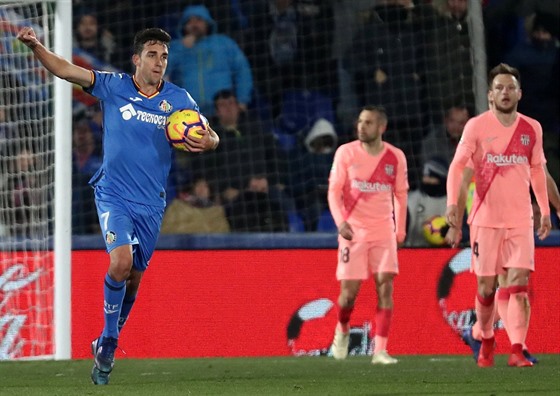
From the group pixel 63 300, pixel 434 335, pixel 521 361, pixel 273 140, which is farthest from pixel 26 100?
pixel 521 361

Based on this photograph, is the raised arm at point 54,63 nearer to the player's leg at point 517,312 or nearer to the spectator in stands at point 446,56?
the player's leg at point 517,312

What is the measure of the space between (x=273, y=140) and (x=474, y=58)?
2.00 meters

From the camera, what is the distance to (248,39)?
13281 mm

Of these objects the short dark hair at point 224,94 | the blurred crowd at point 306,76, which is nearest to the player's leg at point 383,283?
the blurred crowd at point 306,76

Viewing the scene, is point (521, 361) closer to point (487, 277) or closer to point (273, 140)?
point (487, 277)

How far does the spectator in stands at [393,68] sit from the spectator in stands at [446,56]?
0.29 feet

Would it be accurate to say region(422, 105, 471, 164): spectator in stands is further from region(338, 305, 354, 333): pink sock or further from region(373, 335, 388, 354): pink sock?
region(373, 335, 388, 354): pink sock

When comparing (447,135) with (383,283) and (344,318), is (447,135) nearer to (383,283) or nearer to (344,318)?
(383,283)

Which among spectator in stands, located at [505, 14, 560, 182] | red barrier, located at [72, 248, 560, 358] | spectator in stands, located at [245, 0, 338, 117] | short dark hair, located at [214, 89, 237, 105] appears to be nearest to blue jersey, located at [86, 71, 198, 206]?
red barrier, located at [72, 248, 560, 358]

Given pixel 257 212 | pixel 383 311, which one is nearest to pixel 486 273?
pixel 383 311

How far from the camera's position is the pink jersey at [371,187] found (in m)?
10.6

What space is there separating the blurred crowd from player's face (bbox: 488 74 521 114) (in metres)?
3.03

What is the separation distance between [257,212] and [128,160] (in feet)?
14.5

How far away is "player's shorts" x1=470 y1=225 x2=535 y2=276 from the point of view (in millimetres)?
9203
